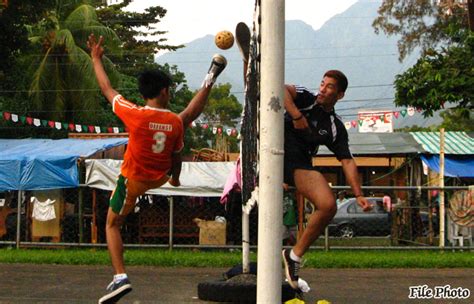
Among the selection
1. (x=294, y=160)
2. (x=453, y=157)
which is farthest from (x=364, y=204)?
(x=453, y=157)

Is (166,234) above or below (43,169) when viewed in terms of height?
below

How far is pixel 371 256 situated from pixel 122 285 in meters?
7.81

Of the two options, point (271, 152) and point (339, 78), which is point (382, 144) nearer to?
point (339, 78)

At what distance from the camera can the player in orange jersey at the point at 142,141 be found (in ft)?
17.2

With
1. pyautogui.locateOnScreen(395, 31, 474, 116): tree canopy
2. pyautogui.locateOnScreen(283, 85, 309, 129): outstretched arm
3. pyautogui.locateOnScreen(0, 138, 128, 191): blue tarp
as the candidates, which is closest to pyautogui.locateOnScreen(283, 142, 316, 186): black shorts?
pyautogui.locateOnScreen(283, 85, 309, 129): outstretched arm

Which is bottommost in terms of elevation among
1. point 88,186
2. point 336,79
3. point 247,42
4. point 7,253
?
point 7,253

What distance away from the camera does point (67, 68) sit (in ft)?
100

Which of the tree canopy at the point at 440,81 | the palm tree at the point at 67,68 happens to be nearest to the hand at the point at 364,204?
the tree canopy at the point at 440,81

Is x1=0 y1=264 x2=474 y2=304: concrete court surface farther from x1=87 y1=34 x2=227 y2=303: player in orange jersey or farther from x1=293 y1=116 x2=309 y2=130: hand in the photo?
x1=293 y1=116 x2=309 y2=130: hand

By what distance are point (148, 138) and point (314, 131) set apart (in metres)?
1.18

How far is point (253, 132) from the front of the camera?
503 centimetres

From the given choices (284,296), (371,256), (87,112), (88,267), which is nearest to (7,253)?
(88,267)

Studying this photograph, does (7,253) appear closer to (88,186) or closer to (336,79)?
(88,186)

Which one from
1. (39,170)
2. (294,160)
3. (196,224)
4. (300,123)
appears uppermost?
(300,123)
